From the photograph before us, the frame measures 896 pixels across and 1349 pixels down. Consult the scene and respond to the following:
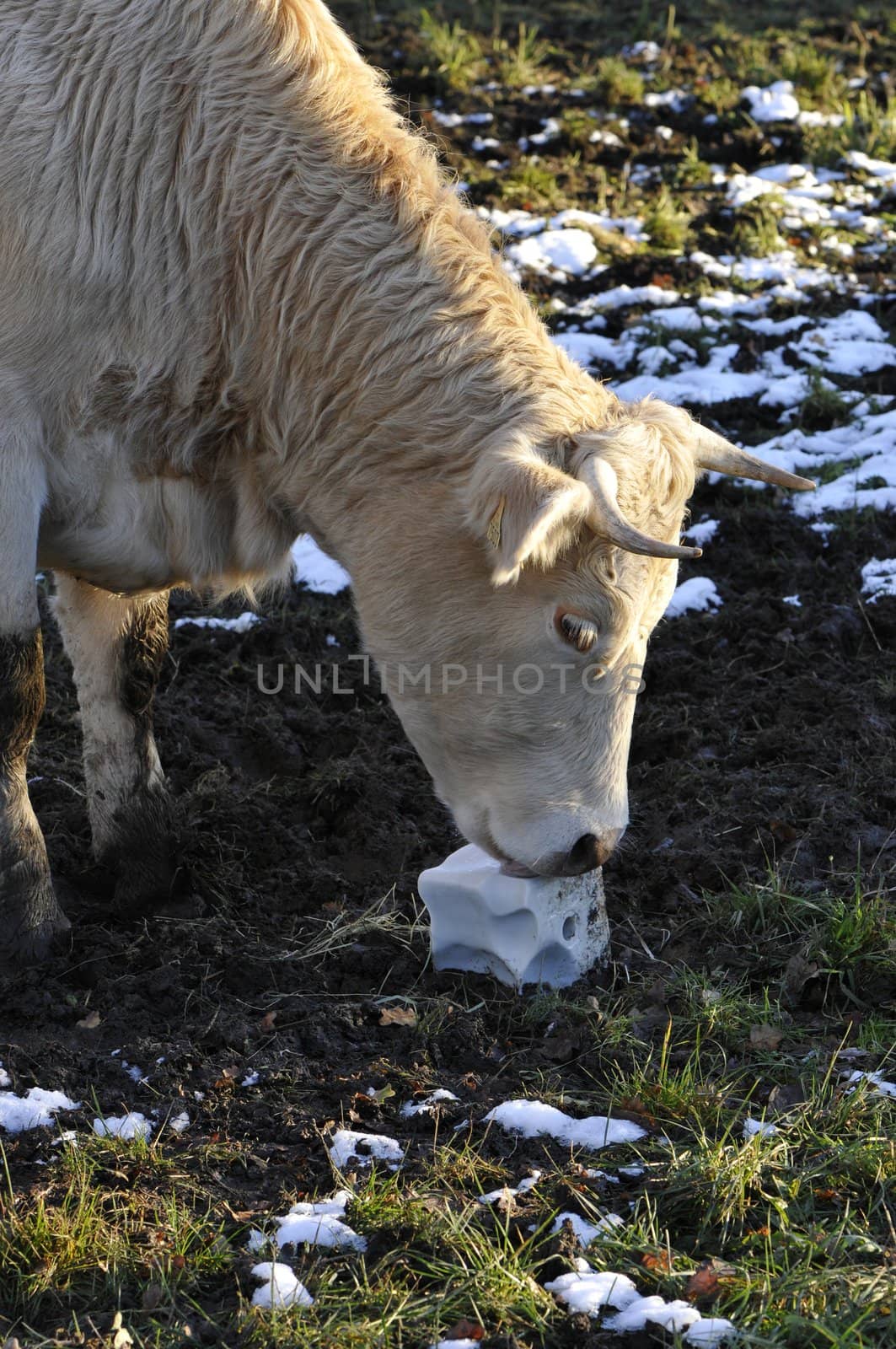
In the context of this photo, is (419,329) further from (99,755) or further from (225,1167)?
(225,1167)

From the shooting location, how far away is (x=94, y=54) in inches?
169

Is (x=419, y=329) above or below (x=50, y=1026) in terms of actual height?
above

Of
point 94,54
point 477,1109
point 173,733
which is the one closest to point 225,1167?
point 477,1109

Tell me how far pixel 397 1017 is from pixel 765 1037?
3.22 ft

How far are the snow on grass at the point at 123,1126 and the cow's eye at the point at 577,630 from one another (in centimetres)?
159

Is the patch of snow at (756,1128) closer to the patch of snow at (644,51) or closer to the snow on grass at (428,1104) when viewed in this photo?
A: the snow on grass at (428,1104)

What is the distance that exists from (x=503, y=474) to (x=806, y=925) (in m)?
1.67

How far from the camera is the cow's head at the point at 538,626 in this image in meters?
3.89

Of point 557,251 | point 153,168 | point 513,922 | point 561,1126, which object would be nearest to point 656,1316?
point 561,1126

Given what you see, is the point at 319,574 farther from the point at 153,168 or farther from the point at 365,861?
the point at 153,168

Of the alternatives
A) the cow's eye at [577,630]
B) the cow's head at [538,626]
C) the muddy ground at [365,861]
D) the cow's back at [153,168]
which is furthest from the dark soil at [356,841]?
the cow's back at [153,168]

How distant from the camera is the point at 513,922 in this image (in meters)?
4.27

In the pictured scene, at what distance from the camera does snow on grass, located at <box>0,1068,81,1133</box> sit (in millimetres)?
3506

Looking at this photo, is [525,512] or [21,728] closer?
[525,512]
